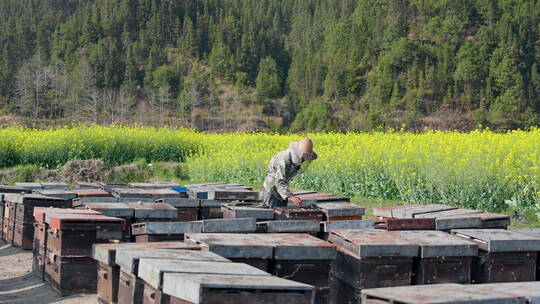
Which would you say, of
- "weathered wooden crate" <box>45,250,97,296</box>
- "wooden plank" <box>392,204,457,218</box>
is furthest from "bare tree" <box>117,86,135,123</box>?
"weathered wooden crate" <box>45,250,97,296</box>

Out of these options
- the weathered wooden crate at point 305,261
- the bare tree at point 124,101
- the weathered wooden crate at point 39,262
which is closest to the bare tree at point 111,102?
the bare tree at point 124,101

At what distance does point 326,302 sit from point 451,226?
2495mm

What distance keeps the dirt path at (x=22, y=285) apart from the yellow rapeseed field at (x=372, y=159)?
327 inches

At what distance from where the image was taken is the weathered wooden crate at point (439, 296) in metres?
4.25

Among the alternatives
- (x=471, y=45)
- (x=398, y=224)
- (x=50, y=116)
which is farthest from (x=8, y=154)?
(x=471, y=45)

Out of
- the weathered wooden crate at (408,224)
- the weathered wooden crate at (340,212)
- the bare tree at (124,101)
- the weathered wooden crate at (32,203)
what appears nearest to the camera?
the weathered wooden crate at (408,224)

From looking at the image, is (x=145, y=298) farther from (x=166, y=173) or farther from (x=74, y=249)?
(x=166, y=173)

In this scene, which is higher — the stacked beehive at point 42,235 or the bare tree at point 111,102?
the bare tree at point 111,102

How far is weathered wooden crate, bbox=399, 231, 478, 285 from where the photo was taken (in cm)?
651

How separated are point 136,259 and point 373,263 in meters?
2.29

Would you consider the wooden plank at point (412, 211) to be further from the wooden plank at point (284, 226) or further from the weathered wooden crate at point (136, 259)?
the weathered wooden crate at point (136, 259)

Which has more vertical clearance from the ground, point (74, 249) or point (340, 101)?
point (340, 101)

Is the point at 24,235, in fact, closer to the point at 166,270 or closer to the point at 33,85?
the point at 166,270

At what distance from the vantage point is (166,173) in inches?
964
